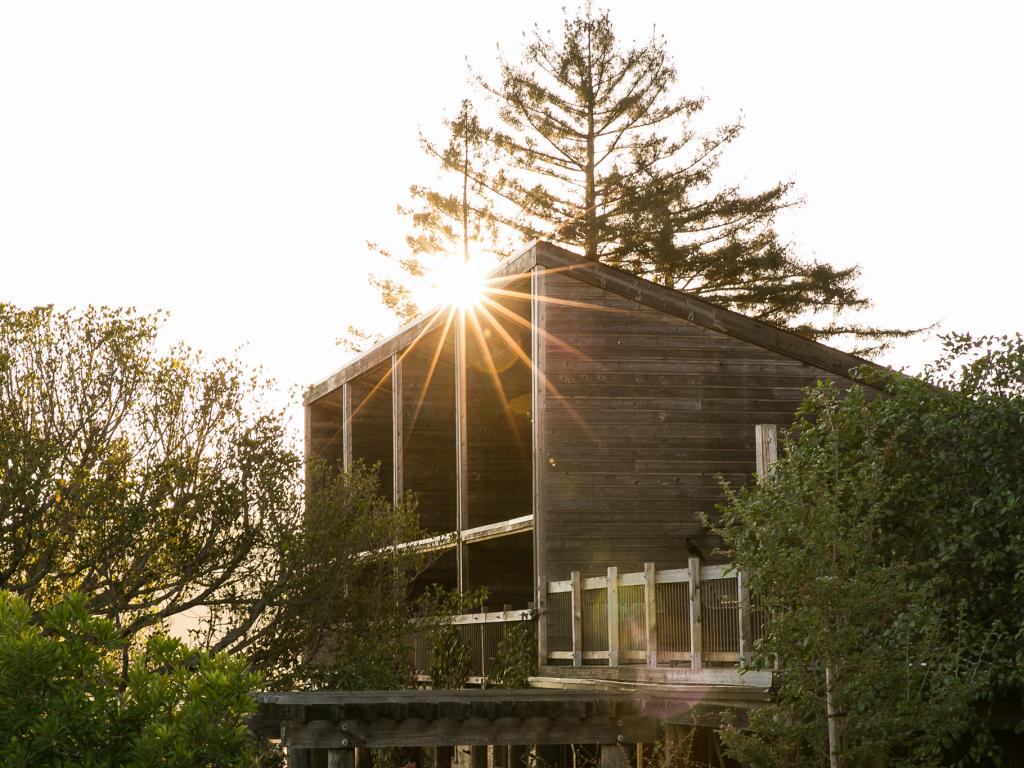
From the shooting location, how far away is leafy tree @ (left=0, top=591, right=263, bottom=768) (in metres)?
7.89

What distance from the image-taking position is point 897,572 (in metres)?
11.7

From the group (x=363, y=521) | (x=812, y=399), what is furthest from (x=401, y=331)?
(x=812, y=399)

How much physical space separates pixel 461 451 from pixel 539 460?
4.92m

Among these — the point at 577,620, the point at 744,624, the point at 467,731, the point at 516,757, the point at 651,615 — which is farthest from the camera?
the point at 516,757

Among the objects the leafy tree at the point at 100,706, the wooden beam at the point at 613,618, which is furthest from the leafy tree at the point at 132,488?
the leafy tree at the point at 100,706

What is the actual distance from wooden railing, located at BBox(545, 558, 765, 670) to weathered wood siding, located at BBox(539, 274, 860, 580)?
1233 millimetres

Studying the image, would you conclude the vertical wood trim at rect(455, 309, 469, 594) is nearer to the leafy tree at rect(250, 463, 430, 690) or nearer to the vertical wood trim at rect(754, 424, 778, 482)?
the leafy tree at rect(250, 463, 430, 690)

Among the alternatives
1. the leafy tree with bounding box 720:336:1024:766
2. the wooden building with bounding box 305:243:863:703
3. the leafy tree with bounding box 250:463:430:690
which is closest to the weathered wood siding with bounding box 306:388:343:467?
the leafy tree with bounding box 250:463:430:690

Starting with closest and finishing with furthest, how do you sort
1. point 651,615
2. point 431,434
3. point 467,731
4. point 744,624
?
point 744,624
point 467,731
point 651,615
point 431,434

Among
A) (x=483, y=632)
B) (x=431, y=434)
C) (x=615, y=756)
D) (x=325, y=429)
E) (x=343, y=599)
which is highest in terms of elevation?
(x=325, y=429)

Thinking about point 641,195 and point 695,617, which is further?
point 641,195

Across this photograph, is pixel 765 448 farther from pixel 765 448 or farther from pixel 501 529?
pixel 501 529

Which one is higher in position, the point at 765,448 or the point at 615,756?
the point at 765,448

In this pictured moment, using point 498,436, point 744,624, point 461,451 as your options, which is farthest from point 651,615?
point 498,436
